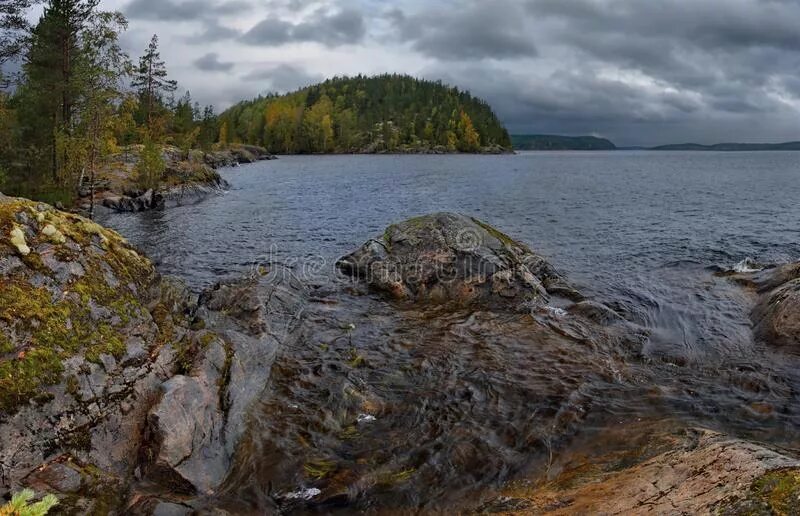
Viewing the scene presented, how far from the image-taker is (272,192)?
5059 cm

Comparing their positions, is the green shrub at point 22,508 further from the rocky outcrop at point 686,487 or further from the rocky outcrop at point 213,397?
the rocky outcrop at point 686,487

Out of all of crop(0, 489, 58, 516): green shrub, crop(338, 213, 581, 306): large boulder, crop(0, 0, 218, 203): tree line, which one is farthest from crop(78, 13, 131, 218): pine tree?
crop(0, 489, 58, 516): green shrub

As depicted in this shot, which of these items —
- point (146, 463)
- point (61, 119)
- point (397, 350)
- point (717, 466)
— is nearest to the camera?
point (717, 466)

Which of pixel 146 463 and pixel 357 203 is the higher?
pixel 357 203

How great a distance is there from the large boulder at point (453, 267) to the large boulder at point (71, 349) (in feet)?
27.9

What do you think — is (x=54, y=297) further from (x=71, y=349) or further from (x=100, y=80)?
(x=100, y=80)

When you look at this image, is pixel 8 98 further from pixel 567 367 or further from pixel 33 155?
pixel 567 367

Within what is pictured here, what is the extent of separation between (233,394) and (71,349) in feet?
9.11

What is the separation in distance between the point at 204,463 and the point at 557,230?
26.9 metres

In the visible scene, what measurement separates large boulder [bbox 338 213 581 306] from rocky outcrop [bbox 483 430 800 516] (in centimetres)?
890

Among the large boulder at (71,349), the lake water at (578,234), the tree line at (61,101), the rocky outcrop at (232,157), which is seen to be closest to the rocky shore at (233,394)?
the large boulder at (71,349)

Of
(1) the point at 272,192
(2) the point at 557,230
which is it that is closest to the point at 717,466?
(2) the point at 557,230

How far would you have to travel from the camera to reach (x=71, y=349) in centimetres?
747

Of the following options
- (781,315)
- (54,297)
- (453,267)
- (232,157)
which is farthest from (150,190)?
Result: (232,157)
